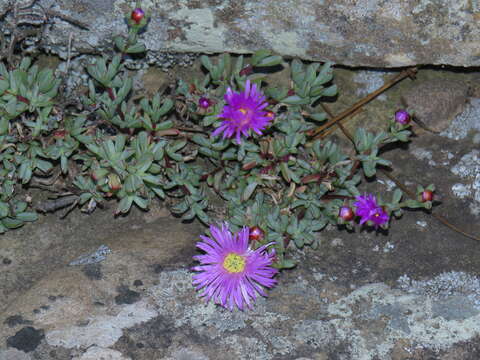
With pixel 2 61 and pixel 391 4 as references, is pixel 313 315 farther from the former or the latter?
pixel 2 61

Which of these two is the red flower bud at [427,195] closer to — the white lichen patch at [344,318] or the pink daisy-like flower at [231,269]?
the white lichen patch at [344,318]

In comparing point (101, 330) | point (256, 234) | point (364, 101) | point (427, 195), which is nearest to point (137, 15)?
point (256, 234)

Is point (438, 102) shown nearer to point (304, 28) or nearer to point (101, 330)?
point (304, 28)

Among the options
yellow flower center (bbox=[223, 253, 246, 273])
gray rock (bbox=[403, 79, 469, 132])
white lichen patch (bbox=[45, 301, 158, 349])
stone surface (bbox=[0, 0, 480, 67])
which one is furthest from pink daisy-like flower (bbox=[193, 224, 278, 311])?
gray rock (bbox=[403, 79, 469, 132])

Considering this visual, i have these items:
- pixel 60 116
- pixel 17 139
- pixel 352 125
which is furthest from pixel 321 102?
pixel 17 139

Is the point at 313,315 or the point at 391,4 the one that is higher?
the point at 391,4

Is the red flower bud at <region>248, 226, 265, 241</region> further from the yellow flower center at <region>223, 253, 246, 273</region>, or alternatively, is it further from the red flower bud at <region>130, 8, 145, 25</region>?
the red flower bud at <region>130, 8, 145, 25</region>
